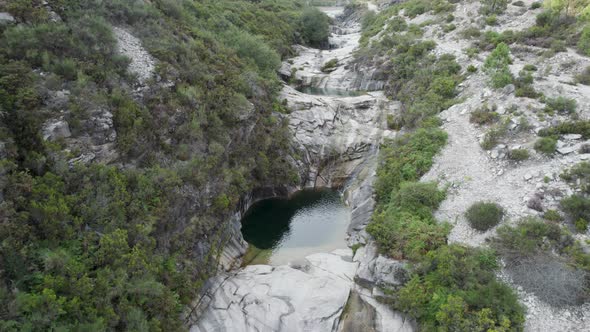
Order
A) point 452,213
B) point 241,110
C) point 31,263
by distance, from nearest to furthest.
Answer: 1. point 31,263
2. point 452,213
3. point 241,110

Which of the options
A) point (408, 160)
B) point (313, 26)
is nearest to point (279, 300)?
point (408, 160)

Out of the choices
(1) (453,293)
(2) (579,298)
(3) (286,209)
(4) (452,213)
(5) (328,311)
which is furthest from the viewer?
(3) (286,209)

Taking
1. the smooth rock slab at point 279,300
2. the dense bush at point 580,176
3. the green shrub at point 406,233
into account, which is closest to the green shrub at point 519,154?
the dense bush at point 580,176

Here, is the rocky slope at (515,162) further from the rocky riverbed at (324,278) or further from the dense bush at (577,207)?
the rocky riverbed at (324,278)

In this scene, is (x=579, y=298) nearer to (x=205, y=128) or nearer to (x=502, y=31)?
(x=205, y=128)

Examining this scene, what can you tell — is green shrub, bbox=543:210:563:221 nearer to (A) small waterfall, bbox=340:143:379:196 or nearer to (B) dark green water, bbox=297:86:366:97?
(A) small waterfall, bbox=340:143:379:196

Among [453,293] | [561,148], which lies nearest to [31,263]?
[453,293]

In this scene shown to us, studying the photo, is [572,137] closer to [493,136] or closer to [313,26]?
[493,136]
